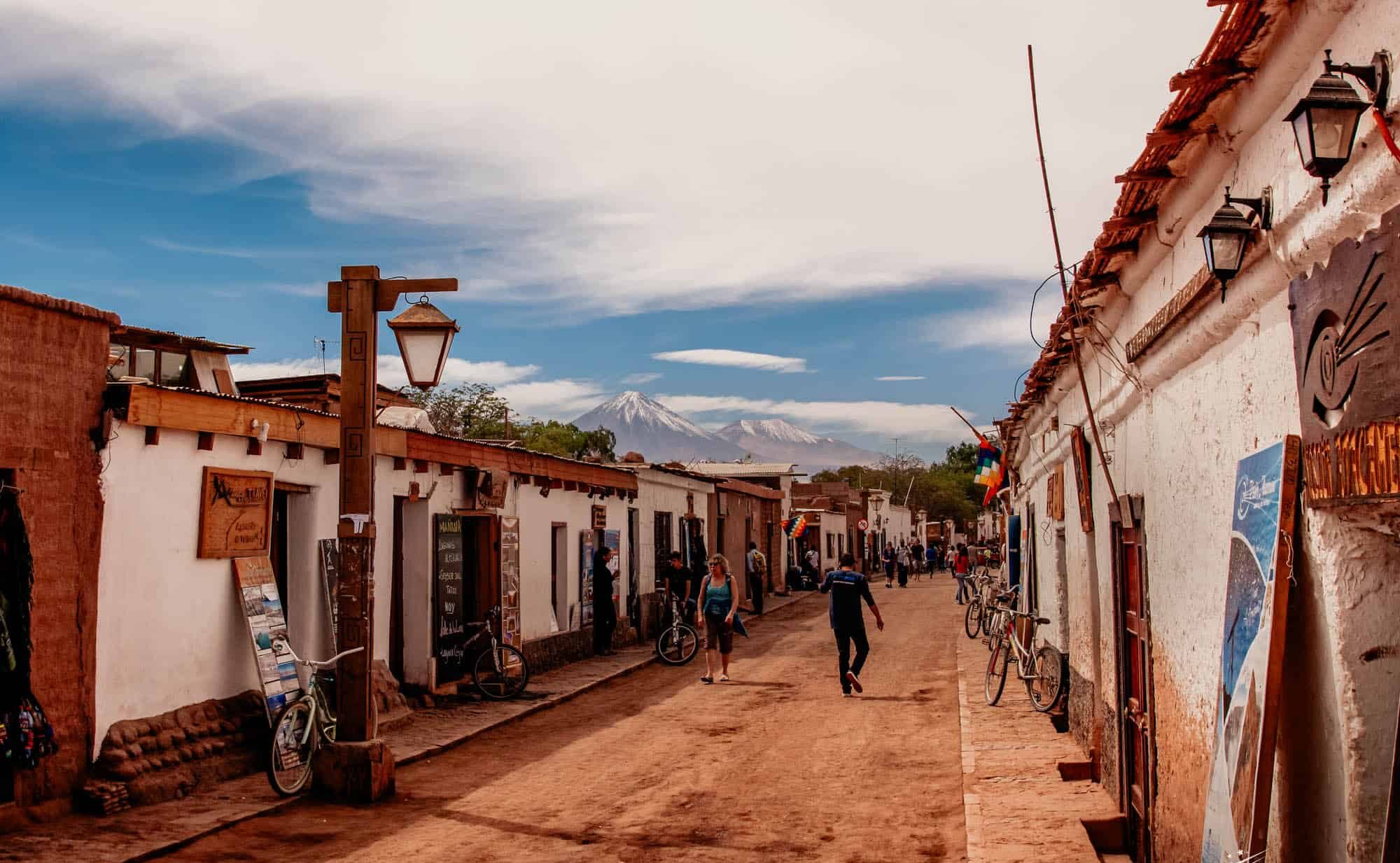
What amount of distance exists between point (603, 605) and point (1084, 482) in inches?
450

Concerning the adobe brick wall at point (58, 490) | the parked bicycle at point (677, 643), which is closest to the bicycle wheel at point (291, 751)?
the adobe brick wall at point (58, 490)

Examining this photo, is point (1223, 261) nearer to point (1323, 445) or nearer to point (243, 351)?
Result: point (1323, 445)

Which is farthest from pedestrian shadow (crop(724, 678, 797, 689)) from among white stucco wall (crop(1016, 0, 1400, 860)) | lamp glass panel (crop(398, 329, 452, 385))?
white stucco wall (crop(1016, 0, 1400, 860))

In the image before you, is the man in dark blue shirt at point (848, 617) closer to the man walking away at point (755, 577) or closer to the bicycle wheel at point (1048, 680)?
the bicycle wheel at point (1048, 680)

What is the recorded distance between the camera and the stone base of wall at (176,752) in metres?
7.87

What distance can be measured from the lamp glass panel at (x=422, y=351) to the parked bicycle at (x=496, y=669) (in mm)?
5372

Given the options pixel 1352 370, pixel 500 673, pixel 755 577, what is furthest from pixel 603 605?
pixel 1352 370

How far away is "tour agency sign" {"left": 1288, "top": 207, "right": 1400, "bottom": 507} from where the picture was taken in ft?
10.6

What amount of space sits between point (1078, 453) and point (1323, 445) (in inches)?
233

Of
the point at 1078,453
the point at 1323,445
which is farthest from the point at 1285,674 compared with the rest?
the point at 1078,453

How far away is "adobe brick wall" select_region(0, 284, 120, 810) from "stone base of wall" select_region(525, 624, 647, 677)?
7780mm

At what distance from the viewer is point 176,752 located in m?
8.54

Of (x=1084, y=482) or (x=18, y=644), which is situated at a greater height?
(x=1084, y=482)

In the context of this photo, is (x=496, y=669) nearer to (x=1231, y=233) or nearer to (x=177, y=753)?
(x=177, y=753)
